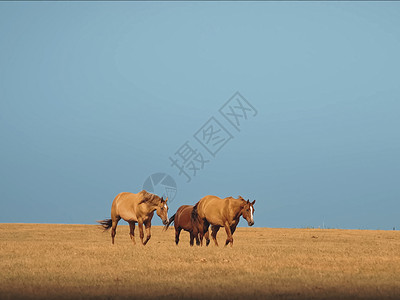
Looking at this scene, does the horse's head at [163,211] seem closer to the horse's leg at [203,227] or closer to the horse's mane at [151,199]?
the horse's mane at [151,199]

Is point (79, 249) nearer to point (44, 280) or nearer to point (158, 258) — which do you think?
point (158, 258)

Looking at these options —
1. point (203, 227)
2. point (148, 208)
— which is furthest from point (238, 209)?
point (148, 208)

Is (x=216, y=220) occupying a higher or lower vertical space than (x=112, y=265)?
higher

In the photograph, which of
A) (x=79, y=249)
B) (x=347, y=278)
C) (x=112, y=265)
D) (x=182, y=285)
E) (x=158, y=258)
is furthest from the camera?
(x=79, y=249)

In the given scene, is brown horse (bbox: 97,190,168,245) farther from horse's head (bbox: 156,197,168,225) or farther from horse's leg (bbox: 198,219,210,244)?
horse's leg (bbox: 198,219,210,244)

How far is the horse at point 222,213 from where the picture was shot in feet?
69.8

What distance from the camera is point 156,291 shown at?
11.0m

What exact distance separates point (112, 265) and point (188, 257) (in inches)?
106

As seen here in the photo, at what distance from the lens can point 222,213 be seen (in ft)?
72.6

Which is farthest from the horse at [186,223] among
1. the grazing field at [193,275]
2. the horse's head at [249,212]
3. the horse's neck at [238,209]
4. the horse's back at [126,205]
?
the grazing field at [193,275]

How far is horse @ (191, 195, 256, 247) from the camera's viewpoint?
21.3 meters

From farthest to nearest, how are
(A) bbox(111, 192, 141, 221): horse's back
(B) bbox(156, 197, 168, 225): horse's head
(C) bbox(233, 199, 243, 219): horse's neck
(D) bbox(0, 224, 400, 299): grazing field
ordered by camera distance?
(A) bbox(111, 192, 141, 221): horse's back < (B) bbox(156, 197, 168, 225): horse's head < (C) bbox(233, 199, 243, 219): horse's neck < (D) bbox(0, 224, 400, 299): grazing field

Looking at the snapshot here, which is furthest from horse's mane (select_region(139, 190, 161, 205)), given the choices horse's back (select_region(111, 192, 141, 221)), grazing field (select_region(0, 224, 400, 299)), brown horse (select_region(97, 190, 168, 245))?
grazing field (select_region(0, 224, 400, 299))

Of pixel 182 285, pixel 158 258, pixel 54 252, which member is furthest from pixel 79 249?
pixel 182 285
